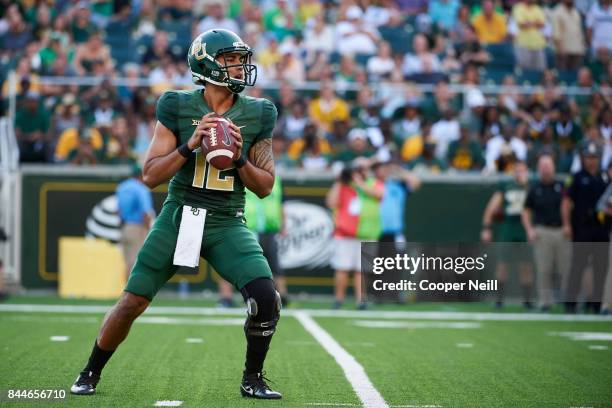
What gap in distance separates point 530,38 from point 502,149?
372 cm

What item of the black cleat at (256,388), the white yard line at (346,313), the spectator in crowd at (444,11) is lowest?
the white yard line at (346,313)

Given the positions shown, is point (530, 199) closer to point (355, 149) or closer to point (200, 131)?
point (355, 149)

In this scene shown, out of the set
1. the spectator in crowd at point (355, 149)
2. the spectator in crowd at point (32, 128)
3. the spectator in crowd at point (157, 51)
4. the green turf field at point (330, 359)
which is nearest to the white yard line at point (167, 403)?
the green turf field at point (330, 359)

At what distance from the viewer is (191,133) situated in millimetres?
6180

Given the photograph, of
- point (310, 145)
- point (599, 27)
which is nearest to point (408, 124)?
point (310, 145)

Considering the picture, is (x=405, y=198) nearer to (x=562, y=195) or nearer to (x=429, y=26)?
(x=562, y=195)

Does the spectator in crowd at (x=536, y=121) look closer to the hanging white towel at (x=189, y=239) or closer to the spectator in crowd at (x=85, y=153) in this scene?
the spectator in crowd at (x=85, y=153)

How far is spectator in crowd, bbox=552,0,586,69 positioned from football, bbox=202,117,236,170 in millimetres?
14662

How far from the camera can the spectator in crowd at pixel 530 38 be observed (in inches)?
771

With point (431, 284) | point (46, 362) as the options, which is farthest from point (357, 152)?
point (46, 362)

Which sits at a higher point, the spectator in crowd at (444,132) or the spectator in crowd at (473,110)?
the spectator in crowd at (473,110)

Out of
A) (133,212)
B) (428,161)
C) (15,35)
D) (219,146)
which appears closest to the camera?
(219,146)

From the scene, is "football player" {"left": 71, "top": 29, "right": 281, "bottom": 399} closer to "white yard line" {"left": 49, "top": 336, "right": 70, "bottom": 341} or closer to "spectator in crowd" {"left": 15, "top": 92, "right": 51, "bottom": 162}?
"white yard line" {"left": 49, "top": 336, "right": 70, "bottom": 341}

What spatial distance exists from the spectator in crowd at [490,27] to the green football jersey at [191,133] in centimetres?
1417
